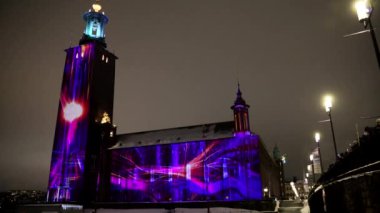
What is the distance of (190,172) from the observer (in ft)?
200

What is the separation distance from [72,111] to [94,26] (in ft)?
80.1

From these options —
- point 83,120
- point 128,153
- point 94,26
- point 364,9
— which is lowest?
point 364,9

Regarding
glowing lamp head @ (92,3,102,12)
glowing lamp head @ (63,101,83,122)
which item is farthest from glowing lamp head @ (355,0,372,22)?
glowing lamp head @ (92,3,102,12)

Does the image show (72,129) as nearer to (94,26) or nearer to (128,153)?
(128,153)

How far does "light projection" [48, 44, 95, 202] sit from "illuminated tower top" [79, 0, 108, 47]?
171 inches

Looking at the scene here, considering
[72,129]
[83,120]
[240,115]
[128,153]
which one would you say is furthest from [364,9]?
[72,129]

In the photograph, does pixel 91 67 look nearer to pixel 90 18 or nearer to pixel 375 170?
pixel 90 18

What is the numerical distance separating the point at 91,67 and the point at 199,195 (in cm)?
3942

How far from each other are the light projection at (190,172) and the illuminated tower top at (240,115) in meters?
2.07

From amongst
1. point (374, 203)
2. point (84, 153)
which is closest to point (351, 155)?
point (374, 203)

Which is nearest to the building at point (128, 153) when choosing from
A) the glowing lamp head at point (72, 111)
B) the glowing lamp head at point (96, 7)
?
the glowing lamp head at point (72, 111)

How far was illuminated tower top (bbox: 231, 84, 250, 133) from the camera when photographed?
6081 centimetres

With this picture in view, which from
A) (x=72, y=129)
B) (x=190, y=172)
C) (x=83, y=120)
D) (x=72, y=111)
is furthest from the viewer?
(x=72, y=111)

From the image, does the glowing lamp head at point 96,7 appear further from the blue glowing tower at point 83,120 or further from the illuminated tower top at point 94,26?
the blue glowing tower at point 83,120
